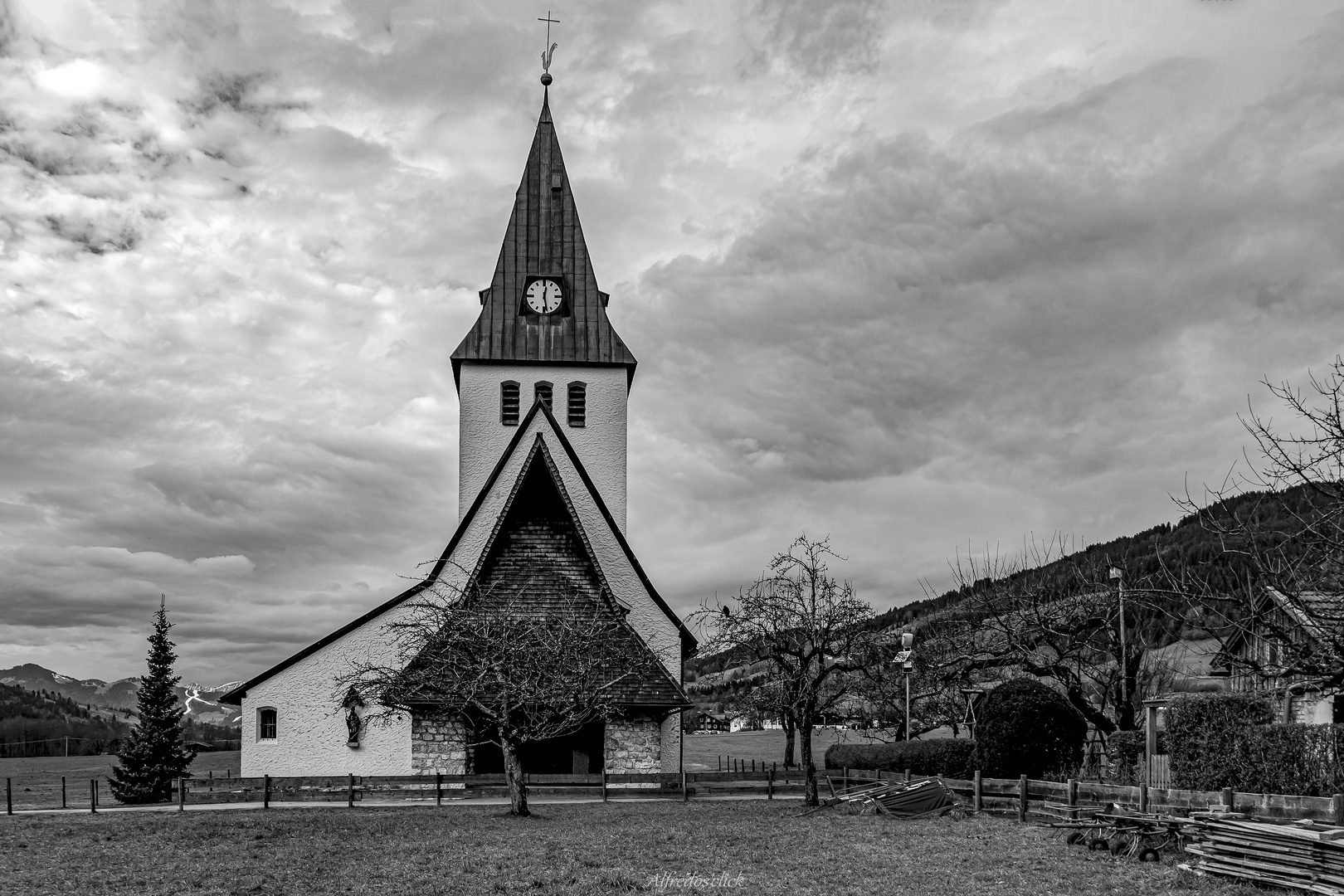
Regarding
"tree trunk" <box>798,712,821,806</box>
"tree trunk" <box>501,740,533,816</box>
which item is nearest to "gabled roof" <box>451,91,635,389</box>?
"tree trunk" <box>798,712,821,806</box>

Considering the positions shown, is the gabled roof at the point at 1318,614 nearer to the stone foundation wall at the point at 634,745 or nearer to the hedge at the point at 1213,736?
the hedge at the point at 1213,736

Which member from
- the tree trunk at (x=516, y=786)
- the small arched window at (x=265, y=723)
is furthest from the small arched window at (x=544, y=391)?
the tree trunk at (x=516, y=786)

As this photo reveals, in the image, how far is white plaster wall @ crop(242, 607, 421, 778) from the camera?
3206 centimetres

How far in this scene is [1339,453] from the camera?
1387cm

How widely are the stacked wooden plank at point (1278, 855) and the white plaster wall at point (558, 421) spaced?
2906cm

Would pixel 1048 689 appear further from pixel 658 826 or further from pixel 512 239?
pixel 512 239

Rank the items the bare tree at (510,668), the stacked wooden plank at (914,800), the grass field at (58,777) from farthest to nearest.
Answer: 1. the grass field at (58,777)
2. the bare tree at (510,668)
3. the stacked wooden plank at (914,800)

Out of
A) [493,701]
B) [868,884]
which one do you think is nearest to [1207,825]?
[868,884]

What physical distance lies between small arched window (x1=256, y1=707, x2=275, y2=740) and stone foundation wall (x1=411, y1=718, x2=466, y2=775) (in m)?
4.74

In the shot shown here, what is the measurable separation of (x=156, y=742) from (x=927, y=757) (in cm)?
2596

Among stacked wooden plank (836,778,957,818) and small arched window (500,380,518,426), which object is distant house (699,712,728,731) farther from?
stacked wooden plank (836,778,957,818)

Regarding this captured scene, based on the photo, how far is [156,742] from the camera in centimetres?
3884

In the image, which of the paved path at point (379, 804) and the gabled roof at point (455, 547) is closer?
the paved path at point (379, 804)

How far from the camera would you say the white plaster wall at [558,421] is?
41406 millimetres
